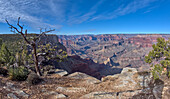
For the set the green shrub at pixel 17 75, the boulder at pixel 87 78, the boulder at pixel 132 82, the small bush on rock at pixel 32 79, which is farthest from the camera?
the boulder at pixel 87 78

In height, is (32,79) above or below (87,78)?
above

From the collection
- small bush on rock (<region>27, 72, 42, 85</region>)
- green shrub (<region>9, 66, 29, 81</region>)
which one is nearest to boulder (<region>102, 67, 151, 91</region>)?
small bush on rock (<region>27, 72, 42, 85</region>)

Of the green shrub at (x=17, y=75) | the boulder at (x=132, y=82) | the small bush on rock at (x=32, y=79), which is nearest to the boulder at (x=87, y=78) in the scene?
the boulder at (x=132, y=82)

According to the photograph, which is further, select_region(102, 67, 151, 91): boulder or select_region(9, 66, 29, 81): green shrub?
select_region(9, 66, 29, 81): green shrub

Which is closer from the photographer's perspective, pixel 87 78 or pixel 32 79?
pixel 32 79

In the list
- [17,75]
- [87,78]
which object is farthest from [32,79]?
[87,78]

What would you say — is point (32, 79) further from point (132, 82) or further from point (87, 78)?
point (132, 82)

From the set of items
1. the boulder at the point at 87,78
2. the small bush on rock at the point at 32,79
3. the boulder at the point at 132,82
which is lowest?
the boulder at the point at 87,78

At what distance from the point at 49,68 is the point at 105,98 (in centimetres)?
1307

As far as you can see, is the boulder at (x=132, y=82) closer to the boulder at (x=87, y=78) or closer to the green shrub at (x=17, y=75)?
the boulder at (x=87, y=78)

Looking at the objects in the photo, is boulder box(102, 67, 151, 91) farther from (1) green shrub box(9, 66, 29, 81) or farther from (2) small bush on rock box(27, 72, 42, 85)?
(1) green shrub box(9, 66, 29, 81)

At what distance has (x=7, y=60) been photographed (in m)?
18.8

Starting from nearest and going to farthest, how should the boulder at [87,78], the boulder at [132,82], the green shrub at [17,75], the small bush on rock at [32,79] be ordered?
the boulder at [132,82]
the small bush on rock at [32,79]
the green shrub at [17,75]
the boulder at [87,78]

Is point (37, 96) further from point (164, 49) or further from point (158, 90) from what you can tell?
point (164, 49)
